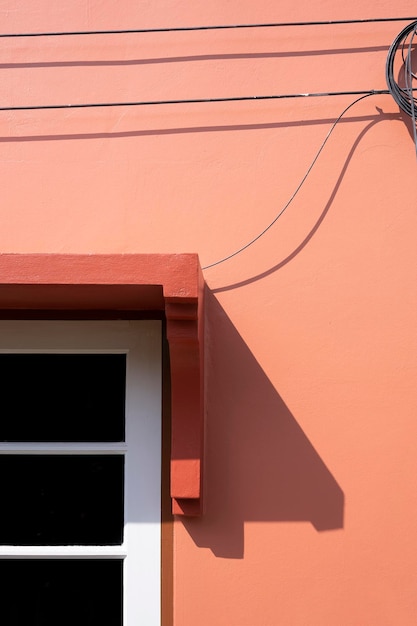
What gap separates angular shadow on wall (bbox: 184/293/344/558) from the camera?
104 inches

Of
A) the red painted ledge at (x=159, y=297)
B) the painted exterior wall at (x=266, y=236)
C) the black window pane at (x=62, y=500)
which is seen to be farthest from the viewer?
A: the black window pane at (x=62, y=500)

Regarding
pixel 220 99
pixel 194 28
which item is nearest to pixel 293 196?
pixel 220 99

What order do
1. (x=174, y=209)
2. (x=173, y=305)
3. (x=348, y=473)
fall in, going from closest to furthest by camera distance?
(x=173, y=305) → (x=348, y=473) → (x=174, y=209)

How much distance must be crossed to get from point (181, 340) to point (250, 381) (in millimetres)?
324

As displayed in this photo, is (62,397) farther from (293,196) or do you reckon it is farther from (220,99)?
(220,99)

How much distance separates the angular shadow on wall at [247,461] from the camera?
2637mm

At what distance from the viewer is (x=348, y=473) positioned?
265 cm

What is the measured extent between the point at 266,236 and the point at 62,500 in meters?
1.08

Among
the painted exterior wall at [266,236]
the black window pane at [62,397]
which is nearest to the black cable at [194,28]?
the painted exterior wall at [266,236]

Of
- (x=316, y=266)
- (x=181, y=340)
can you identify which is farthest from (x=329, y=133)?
(x=181, y=340)

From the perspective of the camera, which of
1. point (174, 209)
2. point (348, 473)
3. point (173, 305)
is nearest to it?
point (173, 305)

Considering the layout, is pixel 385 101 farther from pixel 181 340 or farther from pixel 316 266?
pixel 181 340

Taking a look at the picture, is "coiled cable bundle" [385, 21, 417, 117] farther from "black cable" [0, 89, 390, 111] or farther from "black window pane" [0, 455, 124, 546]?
"black window pane" [0, 455, 124, 546]

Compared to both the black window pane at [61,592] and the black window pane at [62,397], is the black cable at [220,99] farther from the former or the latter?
the black window pane at [61,592]
